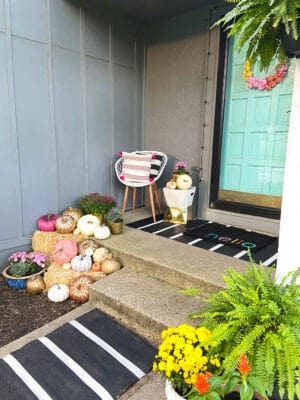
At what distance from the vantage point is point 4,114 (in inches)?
101

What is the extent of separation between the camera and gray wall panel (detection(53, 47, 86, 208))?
9.64ft

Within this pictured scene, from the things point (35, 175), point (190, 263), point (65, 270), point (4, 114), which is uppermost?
point (4, 114)

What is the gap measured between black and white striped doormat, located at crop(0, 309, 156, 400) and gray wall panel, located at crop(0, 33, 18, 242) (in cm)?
123

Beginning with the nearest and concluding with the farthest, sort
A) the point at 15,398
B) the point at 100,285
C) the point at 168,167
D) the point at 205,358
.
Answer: the point at 205,358
the point at 15,398
the point at 100,285
the point at 168,167

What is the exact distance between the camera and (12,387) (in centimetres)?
149

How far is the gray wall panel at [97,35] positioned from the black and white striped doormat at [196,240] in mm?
1941

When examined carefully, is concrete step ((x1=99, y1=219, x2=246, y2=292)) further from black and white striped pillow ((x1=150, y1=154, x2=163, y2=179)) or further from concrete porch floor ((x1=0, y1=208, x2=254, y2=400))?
black and white striped pillow ((x1=150, y1=154, x2=163, y2=179))

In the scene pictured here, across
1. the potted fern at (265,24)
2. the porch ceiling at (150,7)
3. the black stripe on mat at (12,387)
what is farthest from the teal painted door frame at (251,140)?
the black stripe on mat at (12,387)

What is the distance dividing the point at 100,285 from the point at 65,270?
487 millimetres

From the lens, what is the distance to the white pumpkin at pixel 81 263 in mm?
2496

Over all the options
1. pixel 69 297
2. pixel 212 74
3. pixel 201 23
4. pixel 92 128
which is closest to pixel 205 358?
pixel 69 297

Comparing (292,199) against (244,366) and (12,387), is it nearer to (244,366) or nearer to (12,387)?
(244,366)

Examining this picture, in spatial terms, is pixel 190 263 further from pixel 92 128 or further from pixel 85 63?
pixel 85 63

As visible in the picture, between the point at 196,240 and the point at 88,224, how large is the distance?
41.5 inches
